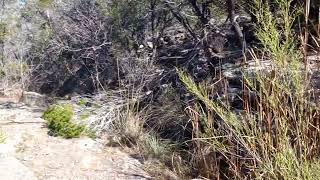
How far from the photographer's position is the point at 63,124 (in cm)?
773

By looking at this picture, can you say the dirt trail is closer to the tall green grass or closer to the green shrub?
the green shrub

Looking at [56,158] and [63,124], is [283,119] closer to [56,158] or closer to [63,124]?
[56,158]

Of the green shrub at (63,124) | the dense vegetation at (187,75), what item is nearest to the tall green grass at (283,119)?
the dense vegetation at (187,75)

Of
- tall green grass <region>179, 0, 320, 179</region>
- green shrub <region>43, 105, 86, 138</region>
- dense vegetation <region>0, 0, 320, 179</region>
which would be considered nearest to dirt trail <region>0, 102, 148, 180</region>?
green shrub <region>43, 105, 86, 138</region>

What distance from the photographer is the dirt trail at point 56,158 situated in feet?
18.7

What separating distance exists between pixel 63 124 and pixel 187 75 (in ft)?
7.58

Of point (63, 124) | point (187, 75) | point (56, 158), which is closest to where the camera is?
point (56, 158)

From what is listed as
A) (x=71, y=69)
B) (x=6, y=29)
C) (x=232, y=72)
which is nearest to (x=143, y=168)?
(x=232, y=72)

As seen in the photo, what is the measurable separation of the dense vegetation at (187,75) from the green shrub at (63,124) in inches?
0.9

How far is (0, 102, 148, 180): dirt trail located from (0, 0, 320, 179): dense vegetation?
285mm

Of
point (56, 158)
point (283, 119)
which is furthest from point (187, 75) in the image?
point (283, 119)

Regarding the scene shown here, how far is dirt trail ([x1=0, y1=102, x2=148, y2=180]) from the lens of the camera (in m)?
5.71

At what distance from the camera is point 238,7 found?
7.79 metres

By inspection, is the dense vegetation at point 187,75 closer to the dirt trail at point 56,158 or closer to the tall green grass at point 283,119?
the tall green grass at point 283,119
